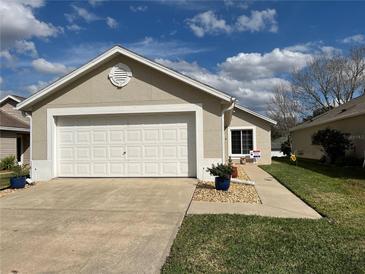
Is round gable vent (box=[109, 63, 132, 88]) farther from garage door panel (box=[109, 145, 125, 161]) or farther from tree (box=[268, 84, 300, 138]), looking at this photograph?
tree (box=[268, 84, 300, 138])

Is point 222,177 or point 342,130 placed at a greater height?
point 342,130

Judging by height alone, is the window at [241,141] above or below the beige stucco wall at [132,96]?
below

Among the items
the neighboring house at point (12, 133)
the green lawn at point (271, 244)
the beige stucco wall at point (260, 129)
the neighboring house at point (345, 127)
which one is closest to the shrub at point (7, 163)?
the neighboring house at point (12, 133)

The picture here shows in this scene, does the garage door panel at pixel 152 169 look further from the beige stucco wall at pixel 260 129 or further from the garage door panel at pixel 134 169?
the beige stucco wall at pixel 260 129

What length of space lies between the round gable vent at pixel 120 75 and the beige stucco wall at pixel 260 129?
11484mm

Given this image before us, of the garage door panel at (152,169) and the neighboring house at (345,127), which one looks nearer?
the garage door panel at (152,169)

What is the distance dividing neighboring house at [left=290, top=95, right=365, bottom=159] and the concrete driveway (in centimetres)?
1328

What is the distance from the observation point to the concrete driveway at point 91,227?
499 centimetres

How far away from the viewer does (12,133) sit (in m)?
21.2

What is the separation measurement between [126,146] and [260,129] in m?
12.2

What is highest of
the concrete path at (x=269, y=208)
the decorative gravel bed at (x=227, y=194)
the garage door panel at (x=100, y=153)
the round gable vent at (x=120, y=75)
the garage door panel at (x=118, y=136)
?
the round gable vent at (x=120, y=75)

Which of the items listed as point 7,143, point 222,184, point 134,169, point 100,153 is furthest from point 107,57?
point 7,143

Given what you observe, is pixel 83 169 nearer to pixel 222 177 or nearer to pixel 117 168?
pixel 117 168

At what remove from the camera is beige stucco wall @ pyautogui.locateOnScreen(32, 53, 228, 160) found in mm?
12188
